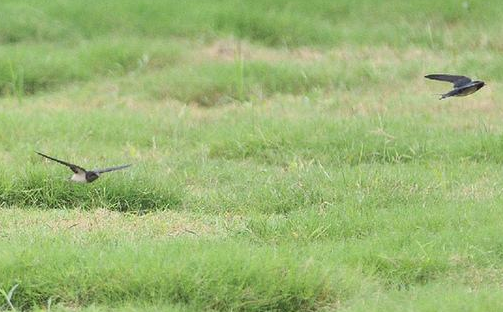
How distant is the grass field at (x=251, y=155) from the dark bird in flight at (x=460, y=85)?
1.96ft

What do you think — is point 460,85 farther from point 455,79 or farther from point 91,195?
point 91,195

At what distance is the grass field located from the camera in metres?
4.77

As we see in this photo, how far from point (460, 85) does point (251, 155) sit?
1.81 m

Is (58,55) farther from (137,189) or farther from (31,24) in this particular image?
(137,189)

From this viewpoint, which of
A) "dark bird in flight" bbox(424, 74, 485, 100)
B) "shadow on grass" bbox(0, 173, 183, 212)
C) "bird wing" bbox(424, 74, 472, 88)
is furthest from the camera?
"shadow on grass" bbox(0, 173, 183, 212)

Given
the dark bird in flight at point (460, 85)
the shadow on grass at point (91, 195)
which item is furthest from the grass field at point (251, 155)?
the dark bird in flight at point (460, 85)

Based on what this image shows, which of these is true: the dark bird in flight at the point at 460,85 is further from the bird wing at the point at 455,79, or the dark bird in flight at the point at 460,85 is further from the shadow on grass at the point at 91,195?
the shadow on grass at the point at 91,195

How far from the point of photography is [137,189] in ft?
21.2

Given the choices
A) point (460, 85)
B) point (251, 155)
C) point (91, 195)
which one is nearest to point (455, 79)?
point (460, 85)

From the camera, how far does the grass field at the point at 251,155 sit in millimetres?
4770

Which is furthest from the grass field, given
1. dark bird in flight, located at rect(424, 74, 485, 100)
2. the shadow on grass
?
dark bird in flight, located at rect(424, 74, 485, 100)

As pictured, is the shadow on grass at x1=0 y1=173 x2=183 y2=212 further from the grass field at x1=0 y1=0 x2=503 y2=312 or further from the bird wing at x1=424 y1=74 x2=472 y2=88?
the bird wing at x1=424 y1=74 x2=472 y2=88

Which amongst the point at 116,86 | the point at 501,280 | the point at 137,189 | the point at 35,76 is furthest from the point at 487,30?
the point at 501,280

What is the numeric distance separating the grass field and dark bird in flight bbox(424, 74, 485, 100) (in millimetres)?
597
